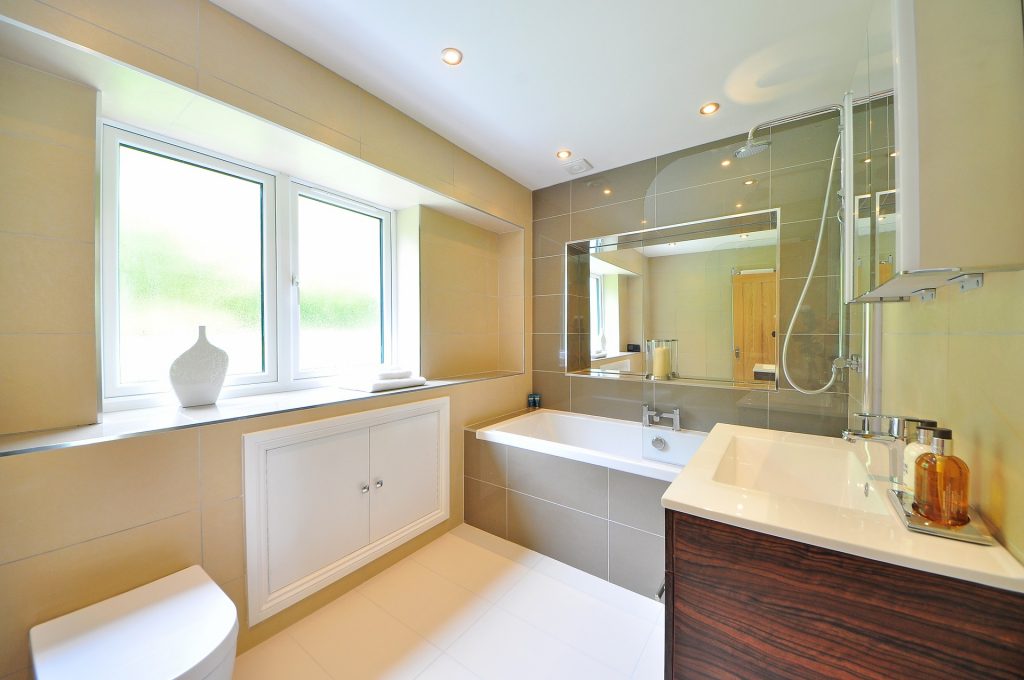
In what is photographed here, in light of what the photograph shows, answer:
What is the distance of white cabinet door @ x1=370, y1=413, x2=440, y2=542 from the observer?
6.10ft

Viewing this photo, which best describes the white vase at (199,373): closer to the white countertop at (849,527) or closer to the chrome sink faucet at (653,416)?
the white countertop at (849,527)

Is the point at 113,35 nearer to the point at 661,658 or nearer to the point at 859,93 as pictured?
the point at 859,93

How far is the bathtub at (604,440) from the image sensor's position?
5.76 feet

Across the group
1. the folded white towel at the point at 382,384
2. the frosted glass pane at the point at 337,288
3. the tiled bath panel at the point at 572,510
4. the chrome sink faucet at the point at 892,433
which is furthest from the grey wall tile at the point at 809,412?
the frosted glass pane at the point at 337,288

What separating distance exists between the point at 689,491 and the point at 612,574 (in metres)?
1.14

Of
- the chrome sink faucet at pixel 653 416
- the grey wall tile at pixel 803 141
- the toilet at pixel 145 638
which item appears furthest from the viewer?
the chrome sink faucet at pixel 653 416

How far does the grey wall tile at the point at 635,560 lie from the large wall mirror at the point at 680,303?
37.6 inches

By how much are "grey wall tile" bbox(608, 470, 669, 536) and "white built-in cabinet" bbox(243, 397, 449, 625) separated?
1.05 m

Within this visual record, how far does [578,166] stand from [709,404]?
1.82 meters

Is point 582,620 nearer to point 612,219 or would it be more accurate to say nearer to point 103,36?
point 612,219

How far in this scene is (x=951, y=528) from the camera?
0.73m

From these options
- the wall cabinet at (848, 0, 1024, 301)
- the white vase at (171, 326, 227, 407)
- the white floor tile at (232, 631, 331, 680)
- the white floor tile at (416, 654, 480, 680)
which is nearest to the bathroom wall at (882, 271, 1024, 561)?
the wall cabinet at (848, 0, 1024, 301)

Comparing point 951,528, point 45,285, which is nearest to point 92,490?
point 45,285

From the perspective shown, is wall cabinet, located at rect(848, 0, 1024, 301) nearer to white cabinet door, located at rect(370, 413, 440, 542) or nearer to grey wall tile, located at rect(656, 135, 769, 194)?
grey wall tile, located at rect(656, 135, 769, 194)
